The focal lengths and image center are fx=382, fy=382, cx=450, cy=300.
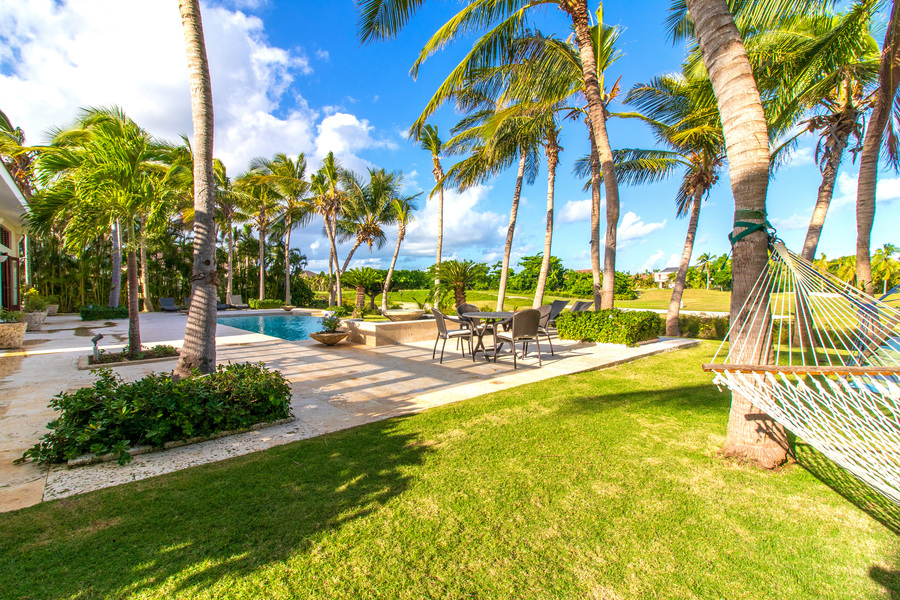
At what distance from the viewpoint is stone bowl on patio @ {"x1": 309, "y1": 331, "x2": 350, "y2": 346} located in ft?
27.0

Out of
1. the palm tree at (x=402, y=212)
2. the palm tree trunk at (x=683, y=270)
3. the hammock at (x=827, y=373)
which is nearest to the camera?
the hammock at (x=827, y=373)

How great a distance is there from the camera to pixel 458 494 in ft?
7.56

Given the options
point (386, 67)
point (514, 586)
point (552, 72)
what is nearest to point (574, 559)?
point (514, 586)

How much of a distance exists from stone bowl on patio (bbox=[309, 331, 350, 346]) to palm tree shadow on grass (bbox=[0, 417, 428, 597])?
5.51m

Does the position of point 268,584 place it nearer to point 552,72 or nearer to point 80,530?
point 80,530

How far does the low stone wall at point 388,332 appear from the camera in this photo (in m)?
8.54

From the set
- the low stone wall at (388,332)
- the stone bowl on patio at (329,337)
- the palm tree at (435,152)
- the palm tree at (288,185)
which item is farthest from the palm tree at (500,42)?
the palm tree at (288,185)

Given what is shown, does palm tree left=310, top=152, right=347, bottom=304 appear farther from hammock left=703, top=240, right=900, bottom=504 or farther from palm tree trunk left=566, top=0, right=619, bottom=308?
hammock left=703, top=240, right=900, bottom=504

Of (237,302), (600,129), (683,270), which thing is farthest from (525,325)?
(237,302)

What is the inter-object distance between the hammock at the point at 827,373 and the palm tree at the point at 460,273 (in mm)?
8419

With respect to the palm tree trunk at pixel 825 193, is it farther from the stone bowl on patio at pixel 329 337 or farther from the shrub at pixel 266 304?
the shrub at pixel 266 304

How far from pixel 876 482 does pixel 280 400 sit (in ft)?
12.8

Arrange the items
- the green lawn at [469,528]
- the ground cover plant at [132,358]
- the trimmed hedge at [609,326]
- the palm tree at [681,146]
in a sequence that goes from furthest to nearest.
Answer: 1. the palm tree at [681,146]
2. the trimmed hedge at [609,326]
3. the ground cover plant at [132,358]
4. the green lawn at [469,528]

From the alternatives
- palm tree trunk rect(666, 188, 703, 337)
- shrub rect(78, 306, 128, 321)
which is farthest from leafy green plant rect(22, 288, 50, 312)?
palm tree trunk rect(666, 188, 703, 337)
